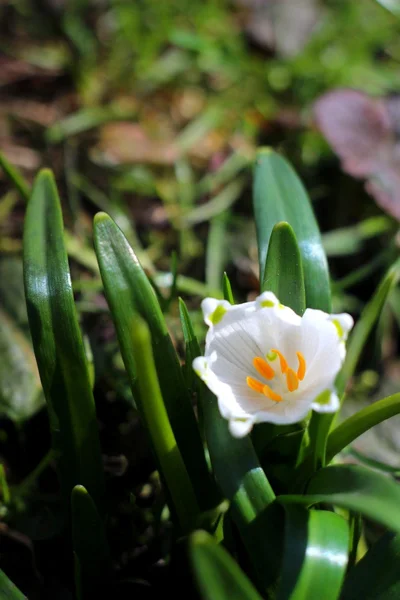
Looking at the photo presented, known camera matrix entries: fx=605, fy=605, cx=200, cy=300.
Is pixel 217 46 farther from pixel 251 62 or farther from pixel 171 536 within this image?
pixel 171 536

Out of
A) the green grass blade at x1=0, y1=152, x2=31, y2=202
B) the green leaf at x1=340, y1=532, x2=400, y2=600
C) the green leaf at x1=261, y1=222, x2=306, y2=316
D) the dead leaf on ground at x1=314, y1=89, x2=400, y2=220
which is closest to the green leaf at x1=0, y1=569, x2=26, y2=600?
the green leaf at x1=340, y1=532, x2=400, y2=600

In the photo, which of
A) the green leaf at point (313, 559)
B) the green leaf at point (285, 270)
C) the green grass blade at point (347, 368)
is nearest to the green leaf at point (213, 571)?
the green leaf at point (313, 559)

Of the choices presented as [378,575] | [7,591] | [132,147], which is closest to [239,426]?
[378,575]

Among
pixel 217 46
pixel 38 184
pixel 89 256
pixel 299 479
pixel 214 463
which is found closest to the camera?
pixel 214 463

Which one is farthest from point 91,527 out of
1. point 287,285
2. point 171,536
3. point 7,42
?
point 7,42

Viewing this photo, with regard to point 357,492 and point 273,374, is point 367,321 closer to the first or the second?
point 273,374

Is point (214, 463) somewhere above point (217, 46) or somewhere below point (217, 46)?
below

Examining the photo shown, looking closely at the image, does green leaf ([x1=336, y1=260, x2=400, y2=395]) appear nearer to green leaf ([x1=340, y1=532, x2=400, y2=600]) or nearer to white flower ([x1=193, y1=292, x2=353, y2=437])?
white flower ([x1=193, y1=292, x2=353, y2=437])
